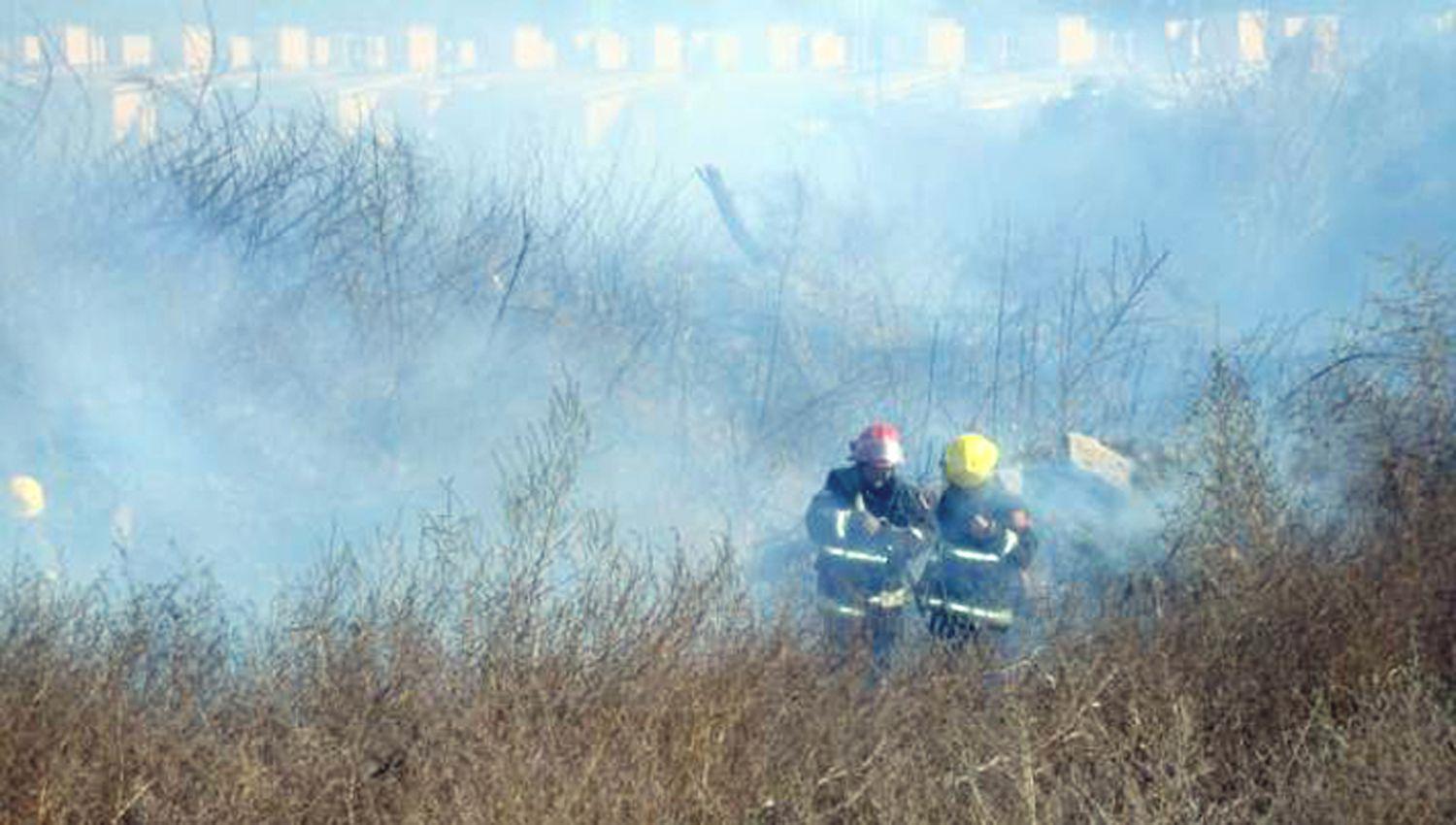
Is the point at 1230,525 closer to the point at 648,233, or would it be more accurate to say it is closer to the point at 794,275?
the point at 648,233

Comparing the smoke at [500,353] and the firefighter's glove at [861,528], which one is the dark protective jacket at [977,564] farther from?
the smoke at [500,353]

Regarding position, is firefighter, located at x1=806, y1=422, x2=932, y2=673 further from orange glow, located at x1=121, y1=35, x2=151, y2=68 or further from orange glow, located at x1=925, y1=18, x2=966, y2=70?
orange glow, located at x1=925, y1=18, x2=966, y2=70

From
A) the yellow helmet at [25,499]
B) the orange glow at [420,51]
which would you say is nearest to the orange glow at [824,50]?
the orange glow at [420,51]

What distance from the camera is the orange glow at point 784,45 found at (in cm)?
2521

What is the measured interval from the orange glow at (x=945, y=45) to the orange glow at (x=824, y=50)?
110 inches

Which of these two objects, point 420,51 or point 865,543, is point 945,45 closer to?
point 420,51

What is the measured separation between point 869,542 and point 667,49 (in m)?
17.4

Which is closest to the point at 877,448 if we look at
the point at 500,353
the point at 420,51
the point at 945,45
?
the point at 500,353

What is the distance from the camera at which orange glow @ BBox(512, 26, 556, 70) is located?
2366 cm

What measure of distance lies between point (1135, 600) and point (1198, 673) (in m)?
0.77

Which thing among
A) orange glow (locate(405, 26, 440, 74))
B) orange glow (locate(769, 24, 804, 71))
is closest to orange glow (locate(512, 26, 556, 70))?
orange glow (locate(405, 26, 440, 74))

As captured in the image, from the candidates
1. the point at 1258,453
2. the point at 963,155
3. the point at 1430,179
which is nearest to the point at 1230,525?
the point at 1258,453

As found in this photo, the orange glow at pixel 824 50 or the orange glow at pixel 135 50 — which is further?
the orange glow at pixel 824 50

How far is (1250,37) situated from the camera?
28688 millimetres
